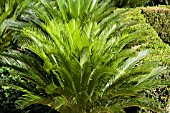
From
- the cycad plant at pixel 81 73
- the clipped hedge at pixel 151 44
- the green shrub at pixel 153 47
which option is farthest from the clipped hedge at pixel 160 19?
the cycad plant at pixel 81 73

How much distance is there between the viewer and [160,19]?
886cm

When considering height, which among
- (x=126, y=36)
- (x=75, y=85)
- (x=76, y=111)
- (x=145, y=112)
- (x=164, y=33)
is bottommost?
(x=145, y=112)

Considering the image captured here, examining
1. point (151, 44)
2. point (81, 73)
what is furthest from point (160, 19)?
point (81, 73)

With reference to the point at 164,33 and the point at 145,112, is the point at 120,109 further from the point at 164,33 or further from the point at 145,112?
the point at 164,33

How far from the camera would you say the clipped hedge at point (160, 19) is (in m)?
8.71

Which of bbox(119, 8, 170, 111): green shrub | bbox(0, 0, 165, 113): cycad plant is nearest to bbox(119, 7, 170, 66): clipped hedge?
bbox(119, 8, 170, 111): green shrub

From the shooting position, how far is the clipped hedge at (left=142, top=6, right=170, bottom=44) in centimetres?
871

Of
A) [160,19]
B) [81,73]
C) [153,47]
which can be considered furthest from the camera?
[160,19]

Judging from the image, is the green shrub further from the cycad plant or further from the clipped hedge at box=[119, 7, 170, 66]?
the cycad plant

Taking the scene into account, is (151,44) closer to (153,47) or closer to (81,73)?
(153,47)

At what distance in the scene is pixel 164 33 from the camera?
908cm

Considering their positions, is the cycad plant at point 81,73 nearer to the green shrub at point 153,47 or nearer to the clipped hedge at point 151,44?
the green shrub at point 153,47

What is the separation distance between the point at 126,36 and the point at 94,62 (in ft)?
2.54

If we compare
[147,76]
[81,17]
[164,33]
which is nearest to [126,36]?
[147,76]
